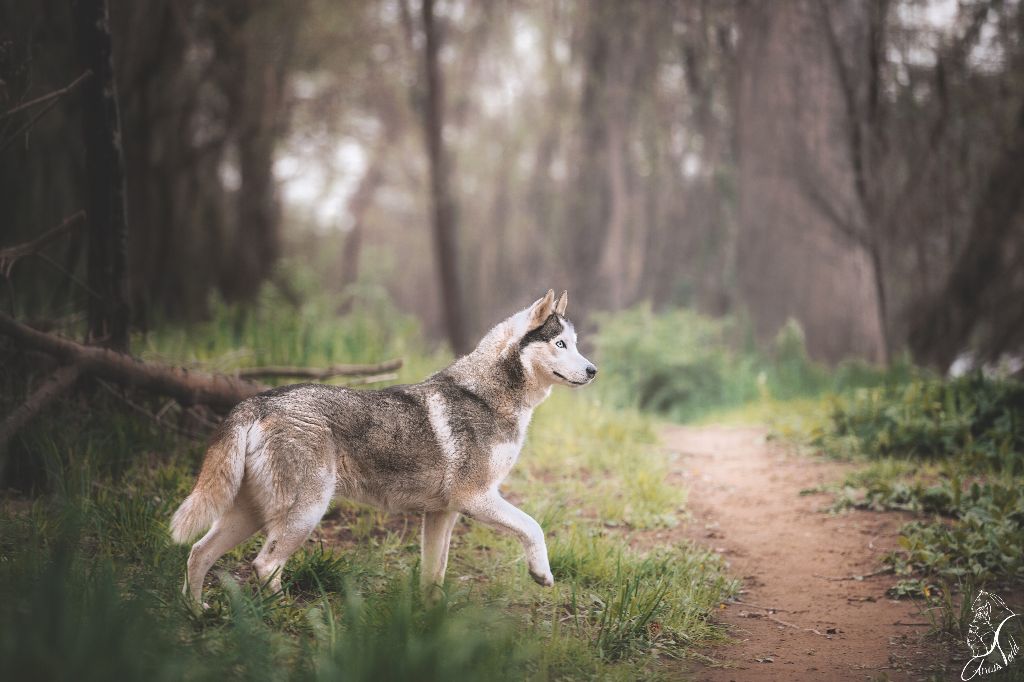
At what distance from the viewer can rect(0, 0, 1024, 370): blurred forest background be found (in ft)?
38.2

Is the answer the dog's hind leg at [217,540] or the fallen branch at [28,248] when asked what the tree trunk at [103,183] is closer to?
the fallen branch at [28,248]

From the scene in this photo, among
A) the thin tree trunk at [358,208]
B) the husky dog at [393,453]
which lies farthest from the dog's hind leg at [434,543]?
the thin tree trunk at [358,208]

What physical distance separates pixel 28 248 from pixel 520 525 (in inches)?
171

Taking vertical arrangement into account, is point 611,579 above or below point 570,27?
below

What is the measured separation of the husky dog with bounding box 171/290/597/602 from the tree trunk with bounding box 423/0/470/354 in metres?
11.2

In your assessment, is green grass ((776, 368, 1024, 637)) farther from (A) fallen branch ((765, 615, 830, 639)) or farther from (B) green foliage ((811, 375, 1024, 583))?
(A) fallen branch ((765, 615, 830, 639))

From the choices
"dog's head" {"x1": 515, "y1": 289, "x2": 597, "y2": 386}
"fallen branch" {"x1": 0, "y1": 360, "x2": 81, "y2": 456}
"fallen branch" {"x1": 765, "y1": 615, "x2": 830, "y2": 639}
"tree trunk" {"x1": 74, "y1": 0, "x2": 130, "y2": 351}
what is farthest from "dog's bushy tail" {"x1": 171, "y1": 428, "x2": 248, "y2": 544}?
"fallen branch" {"x1": 765, "y1": 615, "x2": 830, "y2": 639}

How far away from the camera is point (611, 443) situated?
8078 millimetres

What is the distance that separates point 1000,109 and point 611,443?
10.9 metres

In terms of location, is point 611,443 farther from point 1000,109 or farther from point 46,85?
point 1000,109

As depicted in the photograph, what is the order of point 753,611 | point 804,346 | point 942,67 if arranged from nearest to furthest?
1. point 753,611
2. point 804,346
3. point 942,67

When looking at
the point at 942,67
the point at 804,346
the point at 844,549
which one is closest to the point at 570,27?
the point at 942,67

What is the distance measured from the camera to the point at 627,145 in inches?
711

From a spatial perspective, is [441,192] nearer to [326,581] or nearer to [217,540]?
[326,581]
